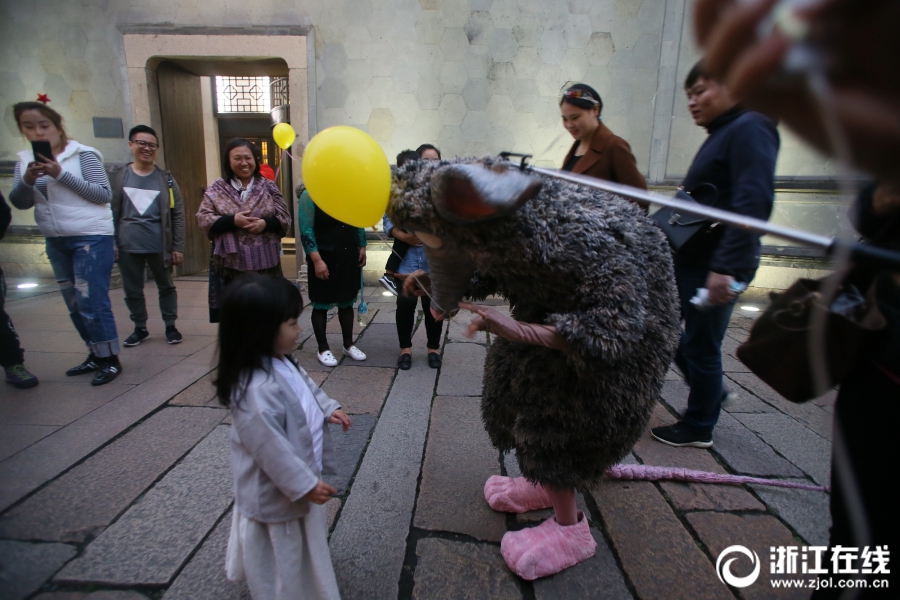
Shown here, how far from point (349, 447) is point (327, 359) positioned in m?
1.31

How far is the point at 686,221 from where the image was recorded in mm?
1939

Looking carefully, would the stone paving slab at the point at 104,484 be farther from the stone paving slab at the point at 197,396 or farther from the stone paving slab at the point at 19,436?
the stone paving slab at the point at 19,436

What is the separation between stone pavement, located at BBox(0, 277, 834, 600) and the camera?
1.55m

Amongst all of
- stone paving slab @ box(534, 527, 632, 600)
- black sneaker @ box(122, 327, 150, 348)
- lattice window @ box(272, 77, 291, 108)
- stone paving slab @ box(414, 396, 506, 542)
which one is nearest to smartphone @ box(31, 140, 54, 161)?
black sneaker @ box(122, 327, 150, 348)

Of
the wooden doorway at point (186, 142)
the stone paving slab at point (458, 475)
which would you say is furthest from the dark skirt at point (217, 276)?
the wooden doorway at point (186, 142)

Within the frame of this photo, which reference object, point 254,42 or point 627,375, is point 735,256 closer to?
point 627,375

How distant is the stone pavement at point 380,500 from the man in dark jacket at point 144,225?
33.9 inches

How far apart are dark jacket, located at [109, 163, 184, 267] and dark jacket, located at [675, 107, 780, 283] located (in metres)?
4.06

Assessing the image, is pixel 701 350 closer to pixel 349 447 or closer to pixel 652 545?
pixel 652 545

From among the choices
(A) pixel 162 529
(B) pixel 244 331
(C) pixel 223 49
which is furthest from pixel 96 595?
(C) pixel 223 49

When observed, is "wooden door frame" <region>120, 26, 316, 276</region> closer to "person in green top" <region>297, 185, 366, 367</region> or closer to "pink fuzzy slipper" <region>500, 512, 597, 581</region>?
"person in green top" <region>297, 185, 366, 367</region>

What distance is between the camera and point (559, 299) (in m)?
1.35

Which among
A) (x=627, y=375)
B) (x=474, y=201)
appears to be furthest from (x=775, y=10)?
(x=627, y=375)

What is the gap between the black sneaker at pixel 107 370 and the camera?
10.0 ft
